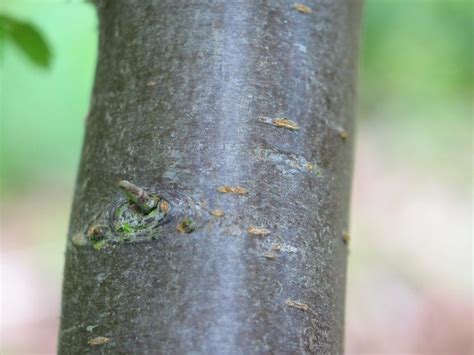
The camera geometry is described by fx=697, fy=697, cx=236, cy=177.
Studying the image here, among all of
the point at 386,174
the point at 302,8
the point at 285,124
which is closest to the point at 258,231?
the point at 285,124

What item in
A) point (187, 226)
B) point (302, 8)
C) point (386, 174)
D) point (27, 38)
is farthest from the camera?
point (386, 174)

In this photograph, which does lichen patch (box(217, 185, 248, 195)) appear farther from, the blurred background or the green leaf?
the blurred background

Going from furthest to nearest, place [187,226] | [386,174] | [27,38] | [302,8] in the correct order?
[386,174]
[27,38]
[302,8]
[187,226]

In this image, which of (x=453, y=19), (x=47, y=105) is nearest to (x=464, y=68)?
(x=453, y=19)

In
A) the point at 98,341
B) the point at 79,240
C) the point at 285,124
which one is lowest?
the point at 98,341

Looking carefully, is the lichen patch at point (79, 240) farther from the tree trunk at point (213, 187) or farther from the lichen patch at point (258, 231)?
the lichen patch at point (258, 231)

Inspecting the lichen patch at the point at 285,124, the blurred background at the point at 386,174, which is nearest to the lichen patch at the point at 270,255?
the lichen patch at the point at 285,124

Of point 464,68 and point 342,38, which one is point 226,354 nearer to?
point 342,38

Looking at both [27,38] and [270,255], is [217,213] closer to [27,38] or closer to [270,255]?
[270,255]
